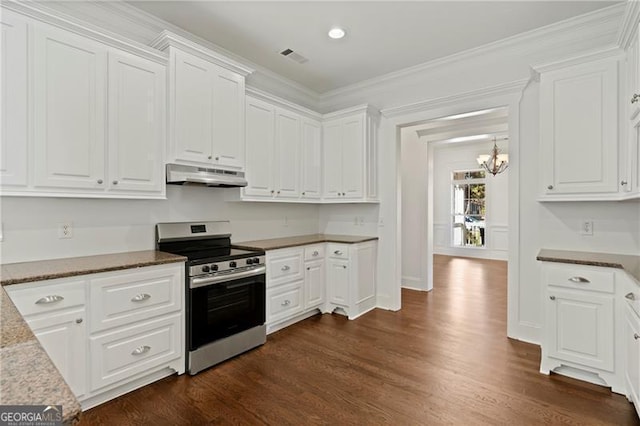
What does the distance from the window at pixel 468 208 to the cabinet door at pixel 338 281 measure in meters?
6.20

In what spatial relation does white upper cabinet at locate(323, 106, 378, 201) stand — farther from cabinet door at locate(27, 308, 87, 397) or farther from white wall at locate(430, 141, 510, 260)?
white wall at locate(430, 141, 510, 260)

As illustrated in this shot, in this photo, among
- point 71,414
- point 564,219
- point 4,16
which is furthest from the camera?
point 564,219

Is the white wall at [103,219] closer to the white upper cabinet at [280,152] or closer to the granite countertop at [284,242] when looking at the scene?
the granite countertop at [284,242]

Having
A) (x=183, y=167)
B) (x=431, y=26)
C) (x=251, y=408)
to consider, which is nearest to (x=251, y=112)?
(x=183, y=167)

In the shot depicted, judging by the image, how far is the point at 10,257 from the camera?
2236 millimetres

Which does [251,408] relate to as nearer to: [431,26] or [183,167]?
[183,167]

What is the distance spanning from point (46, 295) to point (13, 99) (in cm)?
124

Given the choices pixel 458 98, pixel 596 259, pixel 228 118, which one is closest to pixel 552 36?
pixel 458 98

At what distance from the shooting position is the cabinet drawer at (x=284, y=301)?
11.1 ft

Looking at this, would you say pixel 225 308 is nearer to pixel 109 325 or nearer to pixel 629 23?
pixel 109 325

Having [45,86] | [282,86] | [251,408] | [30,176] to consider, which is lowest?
[251,408]

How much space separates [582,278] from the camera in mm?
2445

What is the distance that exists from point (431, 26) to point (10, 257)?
156 inches

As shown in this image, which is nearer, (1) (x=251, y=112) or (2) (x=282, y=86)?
(1) (x=251, y=112)
